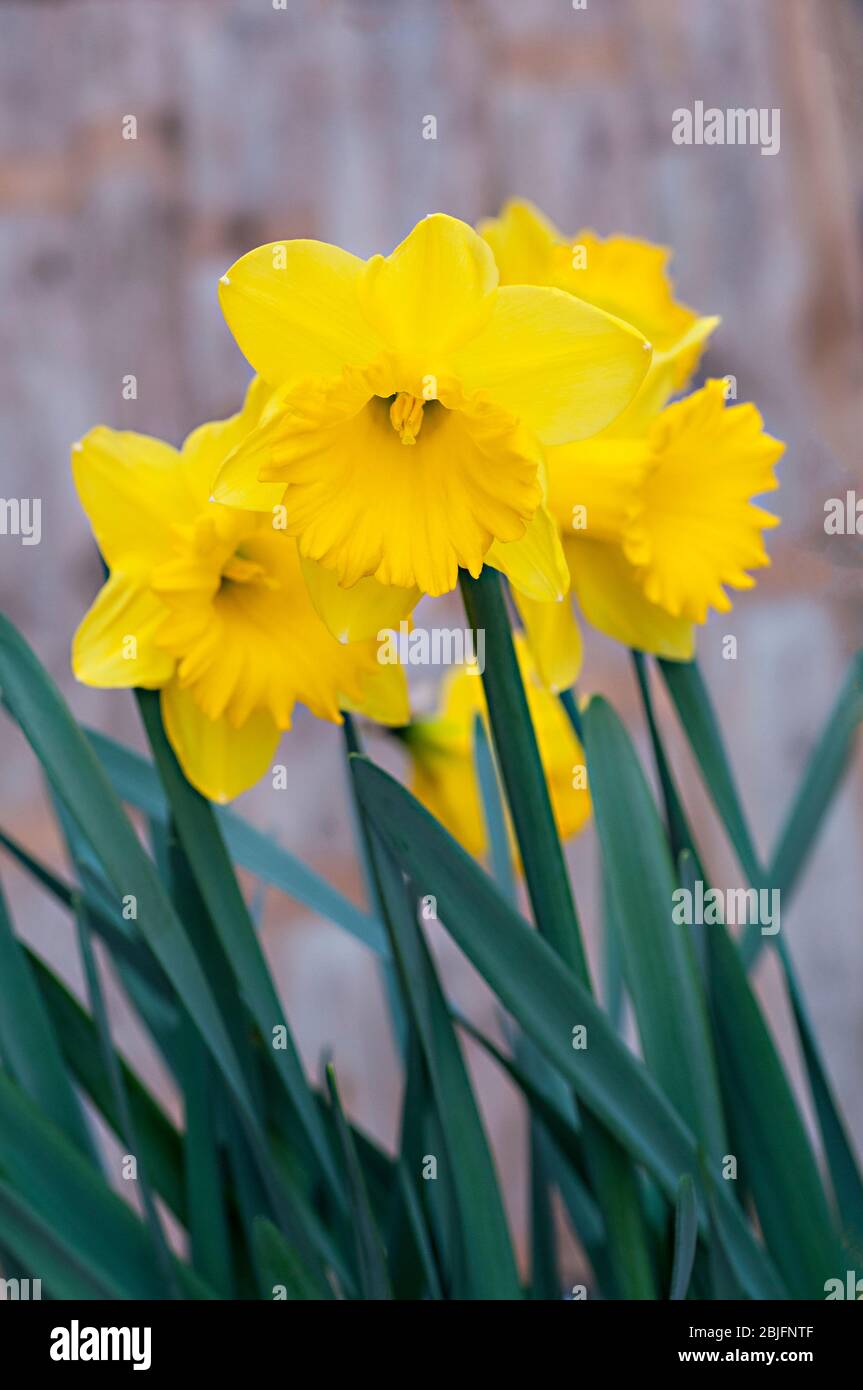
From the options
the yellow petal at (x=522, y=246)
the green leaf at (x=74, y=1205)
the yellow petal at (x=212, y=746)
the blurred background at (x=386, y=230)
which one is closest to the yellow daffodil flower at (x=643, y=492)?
the yellow petal at (x=522, y=246)

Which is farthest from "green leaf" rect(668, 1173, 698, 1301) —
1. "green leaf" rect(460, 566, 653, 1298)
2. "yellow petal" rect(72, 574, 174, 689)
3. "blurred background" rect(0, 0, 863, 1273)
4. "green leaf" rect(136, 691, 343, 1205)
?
"blurred background" rect(0, 0, 863, 1273)

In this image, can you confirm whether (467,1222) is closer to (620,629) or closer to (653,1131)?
(653,1131)

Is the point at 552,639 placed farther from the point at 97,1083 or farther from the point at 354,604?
the point at 97,1083

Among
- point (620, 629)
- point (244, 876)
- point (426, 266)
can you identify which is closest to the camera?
point (426, 266)

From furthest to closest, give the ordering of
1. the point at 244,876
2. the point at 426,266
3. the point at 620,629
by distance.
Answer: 1. the point at 244,876
2. the point at 620,629
3. the point at 426,266

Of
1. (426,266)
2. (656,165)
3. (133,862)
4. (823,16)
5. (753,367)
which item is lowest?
(133,862)

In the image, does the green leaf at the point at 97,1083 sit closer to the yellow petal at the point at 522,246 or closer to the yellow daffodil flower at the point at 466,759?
the yellow daffodil flower at the point at 466,759
